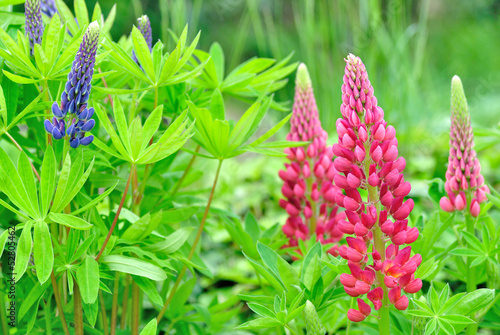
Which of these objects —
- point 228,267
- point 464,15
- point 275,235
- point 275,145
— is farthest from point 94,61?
point 464,15

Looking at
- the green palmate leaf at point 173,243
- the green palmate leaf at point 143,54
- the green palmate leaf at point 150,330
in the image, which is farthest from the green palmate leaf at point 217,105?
the green palmate leaf at point 150,330

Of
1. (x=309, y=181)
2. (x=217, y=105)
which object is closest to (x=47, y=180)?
(x=217, y=105)

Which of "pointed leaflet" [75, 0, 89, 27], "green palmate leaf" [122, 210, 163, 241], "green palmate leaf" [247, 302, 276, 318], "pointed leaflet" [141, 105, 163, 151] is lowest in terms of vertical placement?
"green palmate leaf" [247, 302, 276, 318]

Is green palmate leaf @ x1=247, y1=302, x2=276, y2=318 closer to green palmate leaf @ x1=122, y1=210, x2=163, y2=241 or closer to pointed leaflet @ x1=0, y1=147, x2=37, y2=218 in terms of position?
green palmate leaf @ x1=122, y1=210, x2=163, y2=241

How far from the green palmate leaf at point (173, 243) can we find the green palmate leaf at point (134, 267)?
0.32 feet

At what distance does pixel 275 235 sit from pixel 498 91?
6.10 m

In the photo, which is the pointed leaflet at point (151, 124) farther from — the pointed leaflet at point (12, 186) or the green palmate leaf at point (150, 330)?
the green palmate leaf at point (150, 330)

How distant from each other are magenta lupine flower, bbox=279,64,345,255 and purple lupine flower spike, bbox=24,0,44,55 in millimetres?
684

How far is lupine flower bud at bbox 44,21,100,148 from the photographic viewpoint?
3.02ft

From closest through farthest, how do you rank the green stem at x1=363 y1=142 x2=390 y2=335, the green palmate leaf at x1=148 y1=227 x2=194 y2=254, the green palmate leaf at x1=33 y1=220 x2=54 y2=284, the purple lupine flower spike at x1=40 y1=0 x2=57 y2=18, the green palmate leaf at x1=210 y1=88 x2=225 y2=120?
the green palmate leaf at x1=33 y1=220 x2=54 y2=284 → the green stem at x1=363 y1=142 x2=390 y2=335 → the green palmate leaf at x1=148 y1=227 x2=194 y2=254 → the green palmate leaf at x1=210 y1=88 x2=225 y2=120 → the purple lupine flower spike at x1=40 y1=0 x2=57 y2=18

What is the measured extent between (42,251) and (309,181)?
0.82 metres

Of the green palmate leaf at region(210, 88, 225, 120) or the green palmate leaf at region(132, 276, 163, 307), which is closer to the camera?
the green palmate leaf at region(132, 276, 163, 307)

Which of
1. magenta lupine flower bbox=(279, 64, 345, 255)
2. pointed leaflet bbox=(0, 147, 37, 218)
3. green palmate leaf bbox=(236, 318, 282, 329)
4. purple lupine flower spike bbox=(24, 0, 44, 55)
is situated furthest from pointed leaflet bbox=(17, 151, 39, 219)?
magenta lupine flower bbox=(279, 64, 345, 255)

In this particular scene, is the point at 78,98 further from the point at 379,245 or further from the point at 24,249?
the point at 379,245
